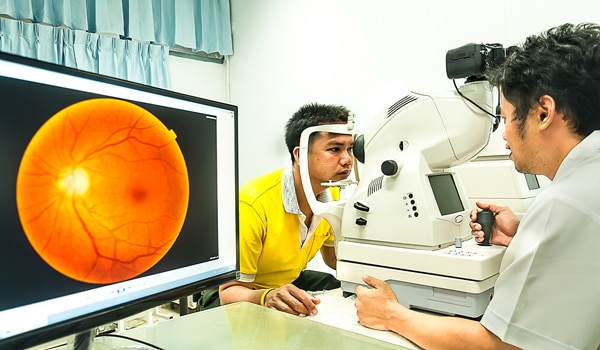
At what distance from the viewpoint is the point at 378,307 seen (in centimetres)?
100

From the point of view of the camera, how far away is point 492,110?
1.09 metres

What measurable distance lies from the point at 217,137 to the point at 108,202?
0.87 ft

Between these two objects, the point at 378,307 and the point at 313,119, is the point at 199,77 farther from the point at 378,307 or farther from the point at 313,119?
the point at 378,307

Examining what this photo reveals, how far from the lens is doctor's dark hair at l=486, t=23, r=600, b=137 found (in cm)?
83

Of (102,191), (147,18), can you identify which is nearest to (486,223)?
(102,191)

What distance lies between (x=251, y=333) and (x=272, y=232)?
0.62m

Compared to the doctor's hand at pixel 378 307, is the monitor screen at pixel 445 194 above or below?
above

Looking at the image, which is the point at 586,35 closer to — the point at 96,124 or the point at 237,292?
the point at 96,124

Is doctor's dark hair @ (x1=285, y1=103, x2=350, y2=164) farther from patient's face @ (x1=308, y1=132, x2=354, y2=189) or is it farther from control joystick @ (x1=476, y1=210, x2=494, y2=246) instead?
control joystick @ (x1=476, y1=210, x2=494, y2=246)

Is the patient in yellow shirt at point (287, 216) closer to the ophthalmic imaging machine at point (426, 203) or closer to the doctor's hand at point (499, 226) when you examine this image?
the ophthalmic imaging machine at point (426, 203)

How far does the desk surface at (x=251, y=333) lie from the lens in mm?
837

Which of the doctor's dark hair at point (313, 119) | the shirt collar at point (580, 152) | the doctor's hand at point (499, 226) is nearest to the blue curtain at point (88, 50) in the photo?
the doctor's dark hair at point (313, 119)

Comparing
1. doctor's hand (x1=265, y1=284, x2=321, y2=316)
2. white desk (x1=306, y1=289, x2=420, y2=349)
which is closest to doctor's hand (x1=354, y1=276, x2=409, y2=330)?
white desk (x1=306, y1=289, x2=420, y2=349)

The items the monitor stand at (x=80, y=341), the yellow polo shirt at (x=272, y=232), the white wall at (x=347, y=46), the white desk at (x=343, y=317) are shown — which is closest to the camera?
the monitor stand at (x=80, y=341)
